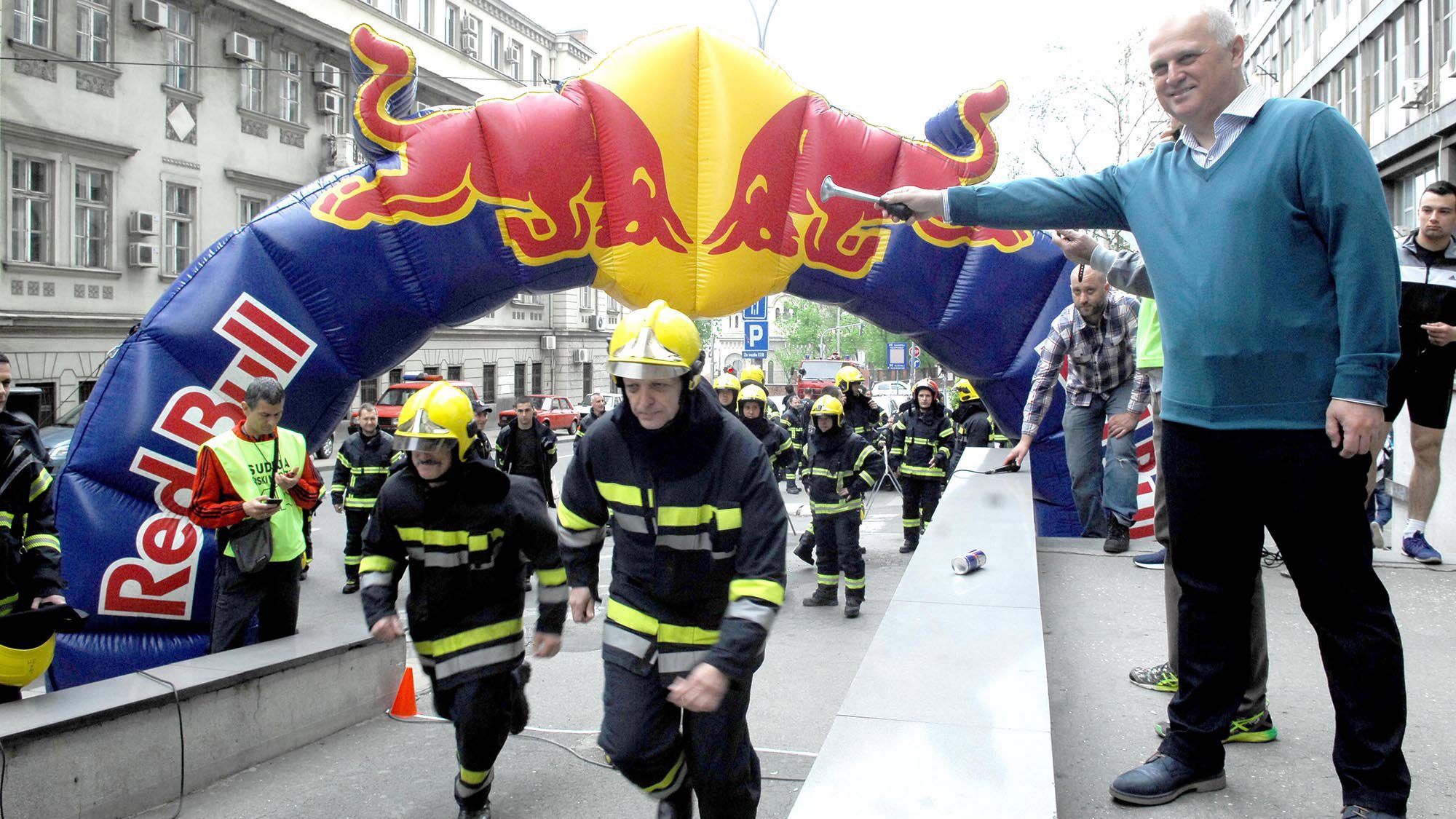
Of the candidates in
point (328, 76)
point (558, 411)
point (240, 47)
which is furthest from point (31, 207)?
point (558, 411)

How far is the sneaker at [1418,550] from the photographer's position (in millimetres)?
5688

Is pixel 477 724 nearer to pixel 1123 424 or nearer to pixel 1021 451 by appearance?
pixel 1021 451

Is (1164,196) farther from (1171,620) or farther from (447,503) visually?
(447,503)

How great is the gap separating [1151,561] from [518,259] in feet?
15.1

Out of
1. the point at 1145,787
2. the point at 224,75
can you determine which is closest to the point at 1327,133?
the point at 1145,787

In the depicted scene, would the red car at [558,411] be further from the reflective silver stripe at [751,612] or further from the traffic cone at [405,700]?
the reflective silver stripe at [751,612]

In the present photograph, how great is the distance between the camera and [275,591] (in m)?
5.80

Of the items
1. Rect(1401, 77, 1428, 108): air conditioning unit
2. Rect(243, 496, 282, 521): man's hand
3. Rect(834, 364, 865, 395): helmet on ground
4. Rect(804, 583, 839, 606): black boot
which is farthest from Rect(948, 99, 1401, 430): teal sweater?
Rect(1401, 77, 1428, 108): air conditioning unit

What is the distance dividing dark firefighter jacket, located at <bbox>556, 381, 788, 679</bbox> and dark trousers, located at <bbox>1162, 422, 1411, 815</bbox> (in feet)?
3.77

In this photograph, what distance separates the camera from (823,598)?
921cm

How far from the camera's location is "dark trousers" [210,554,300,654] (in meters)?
5.64

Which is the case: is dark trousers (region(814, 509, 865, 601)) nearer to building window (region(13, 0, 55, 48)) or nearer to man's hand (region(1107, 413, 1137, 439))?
man's hand (region(1107, 413, 1137, 439))

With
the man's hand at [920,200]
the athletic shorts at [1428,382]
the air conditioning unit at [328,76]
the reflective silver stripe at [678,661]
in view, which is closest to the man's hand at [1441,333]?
the athletic shorts at [1428,382]

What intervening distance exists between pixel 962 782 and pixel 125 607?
17.4ft
